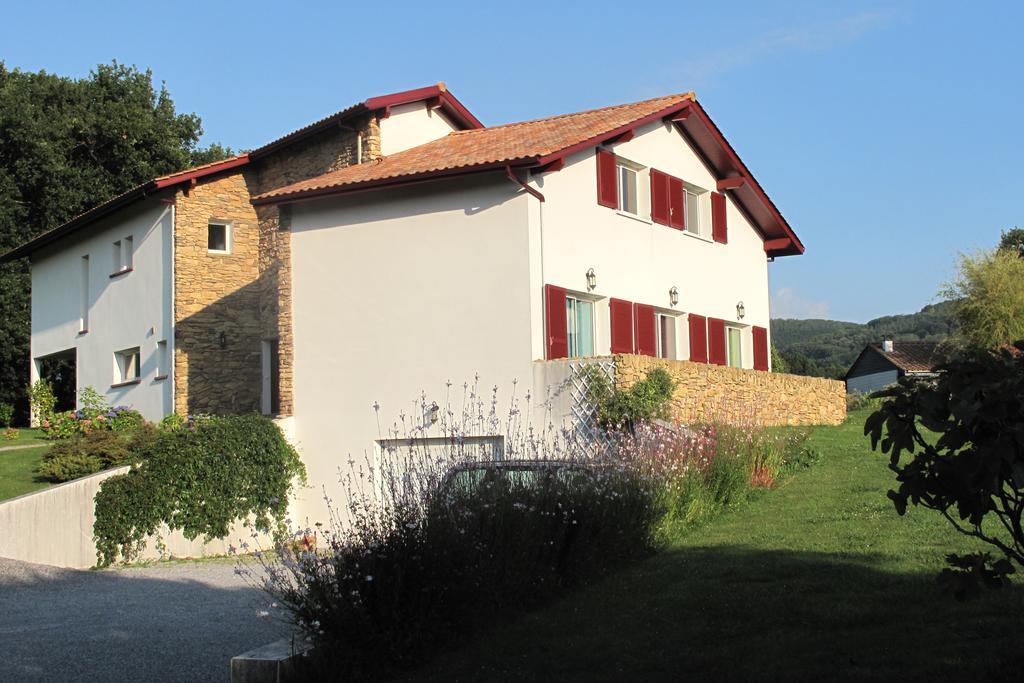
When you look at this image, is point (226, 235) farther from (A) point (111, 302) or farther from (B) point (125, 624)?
(B) point (125, 624)

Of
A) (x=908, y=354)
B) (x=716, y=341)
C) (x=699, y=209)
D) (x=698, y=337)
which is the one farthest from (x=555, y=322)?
(x=908, y=354)

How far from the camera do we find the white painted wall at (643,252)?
19.2 metres

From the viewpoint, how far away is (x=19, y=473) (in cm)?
2003

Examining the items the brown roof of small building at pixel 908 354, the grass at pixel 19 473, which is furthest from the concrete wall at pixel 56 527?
the brown roof of small building at pixel 908 354

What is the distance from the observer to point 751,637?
715 cm

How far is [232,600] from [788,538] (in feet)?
19.8

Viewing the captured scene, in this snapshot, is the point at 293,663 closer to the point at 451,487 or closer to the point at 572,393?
the point at 451,487

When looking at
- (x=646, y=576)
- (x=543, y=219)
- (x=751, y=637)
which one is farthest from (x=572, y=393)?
(x=751, y=637)

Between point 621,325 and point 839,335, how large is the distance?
83.5 meters

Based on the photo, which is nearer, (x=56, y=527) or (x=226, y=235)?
(x=56, y=527)

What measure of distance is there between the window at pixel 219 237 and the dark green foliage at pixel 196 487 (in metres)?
6.89

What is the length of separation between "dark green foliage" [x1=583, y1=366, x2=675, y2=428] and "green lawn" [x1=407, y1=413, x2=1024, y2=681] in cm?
617

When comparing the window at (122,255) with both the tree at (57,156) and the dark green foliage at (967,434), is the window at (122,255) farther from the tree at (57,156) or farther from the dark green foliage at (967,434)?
the dark green foliage at (967,434)

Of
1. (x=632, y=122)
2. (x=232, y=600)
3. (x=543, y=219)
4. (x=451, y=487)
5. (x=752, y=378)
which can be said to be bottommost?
(x=232, y=600)
